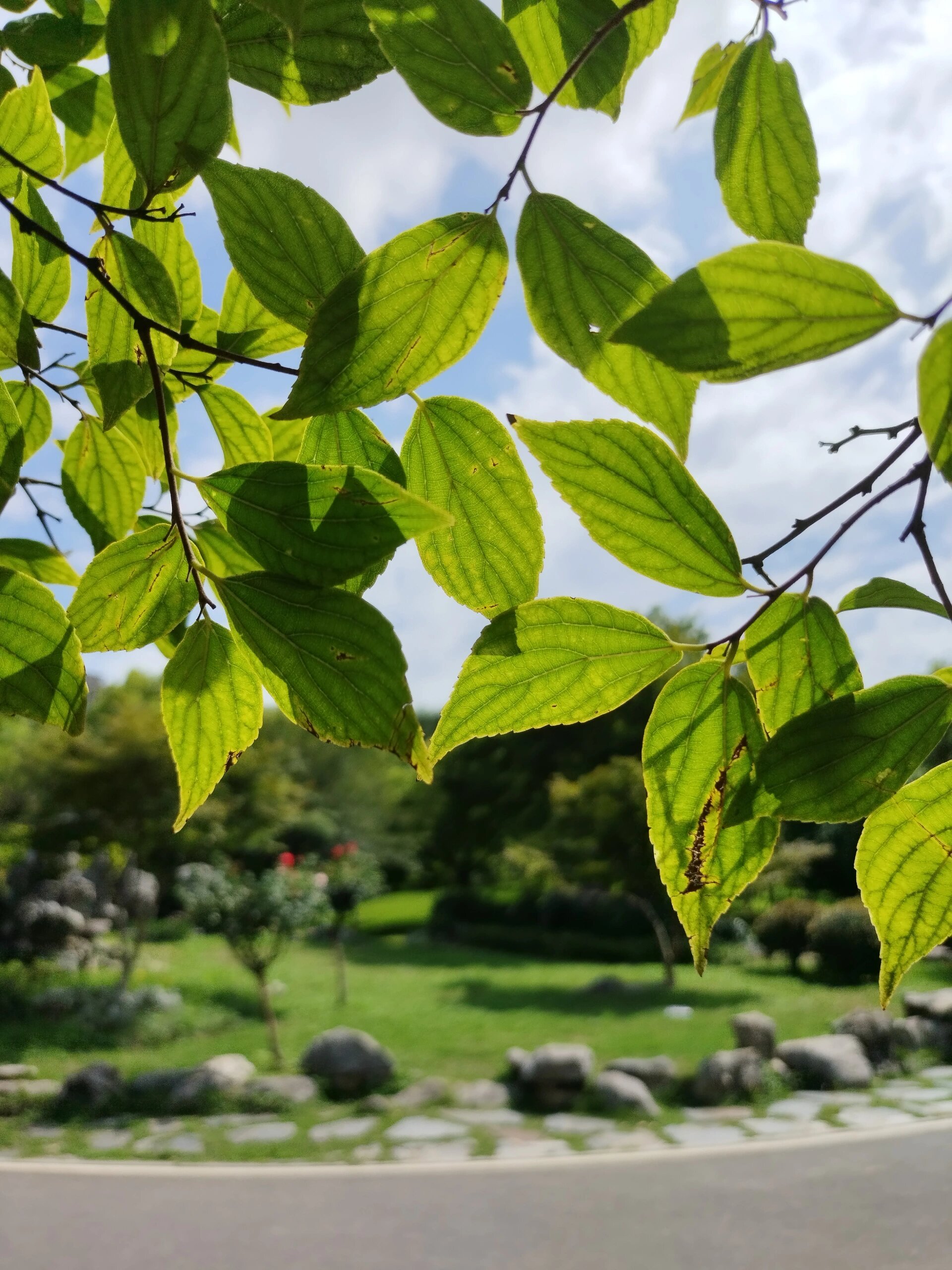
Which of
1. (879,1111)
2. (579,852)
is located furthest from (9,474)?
(579,852)

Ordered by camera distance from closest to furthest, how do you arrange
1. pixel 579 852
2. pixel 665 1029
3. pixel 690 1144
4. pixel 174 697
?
1. pixel 174 697
2. pixel 690 1144
3. pixel 665 1029
4. pixel 579 852

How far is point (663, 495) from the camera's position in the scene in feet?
0.91

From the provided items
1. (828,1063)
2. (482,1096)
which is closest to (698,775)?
(482,1096)

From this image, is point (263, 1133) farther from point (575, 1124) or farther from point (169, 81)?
point (169, 81)

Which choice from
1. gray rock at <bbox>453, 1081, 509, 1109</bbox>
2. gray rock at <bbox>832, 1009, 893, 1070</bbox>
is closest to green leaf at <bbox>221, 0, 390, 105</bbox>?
gray rock at <bbox>453, 1081, 509, 1109</bbox>

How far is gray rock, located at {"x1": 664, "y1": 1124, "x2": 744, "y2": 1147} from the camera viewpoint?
18.7 ft

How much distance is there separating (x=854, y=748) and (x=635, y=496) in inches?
3.6

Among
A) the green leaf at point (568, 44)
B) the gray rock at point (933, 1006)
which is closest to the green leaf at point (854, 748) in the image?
the green leaf at point (568, 44)

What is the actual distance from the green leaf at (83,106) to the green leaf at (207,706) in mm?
311

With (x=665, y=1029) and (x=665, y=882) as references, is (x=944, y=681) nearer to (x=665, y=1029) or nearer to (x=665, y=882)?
(x=665, y=882)

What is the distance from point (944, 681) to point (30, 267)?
394mm

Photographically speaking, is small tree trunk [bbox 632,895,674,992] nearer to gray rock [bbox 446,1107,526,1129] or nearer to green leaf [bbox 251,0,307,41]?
gray rock [bbox 446,1107,526,1129]

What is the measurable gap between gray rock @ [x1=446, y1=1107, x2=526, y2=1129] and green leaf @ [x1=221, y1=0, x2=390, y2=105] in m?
6.57

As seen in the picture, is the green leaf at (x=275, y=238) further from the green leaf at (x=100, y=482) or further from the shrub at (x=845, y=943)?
the shrub at (x=845, y=943)
